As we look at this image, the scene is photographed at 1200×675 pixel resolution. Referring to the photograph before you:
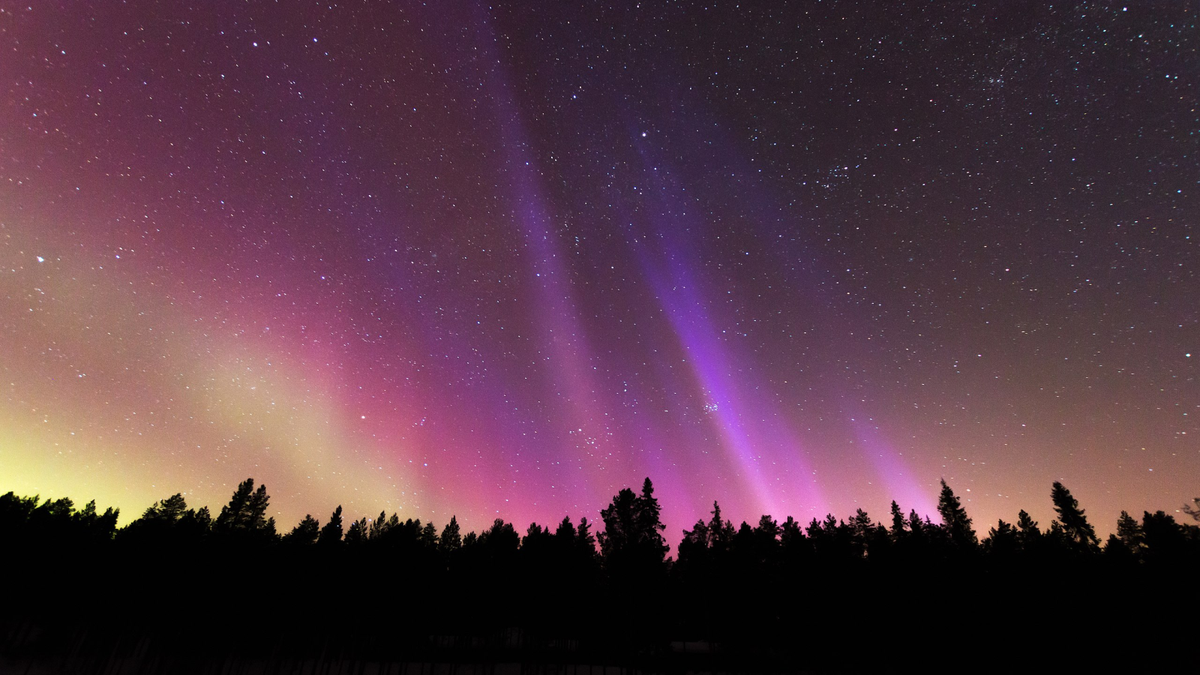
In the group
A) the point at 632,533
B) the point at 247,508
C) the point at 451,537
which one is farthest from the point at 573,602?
the point at 247,508

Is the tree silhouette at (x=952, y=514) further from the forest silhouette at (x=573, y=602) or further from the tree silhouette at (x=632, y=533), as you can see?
the tree silhouette at (x=632, y=533)

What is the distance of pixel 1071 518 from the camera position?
3007 inches

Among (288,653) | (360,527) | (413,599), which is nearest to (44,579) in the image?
(288,653)

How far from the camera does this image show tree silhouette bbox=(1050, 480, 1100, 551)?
244ft

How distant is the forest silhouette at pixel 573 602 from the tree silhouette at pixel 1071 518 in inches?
772

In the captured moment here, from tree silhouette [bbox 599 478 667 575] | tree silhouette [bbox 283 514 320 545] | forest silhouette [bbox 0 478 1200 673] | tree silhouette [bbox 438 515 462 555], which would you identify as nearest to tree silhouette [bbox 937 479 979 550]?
forest silhouette [bbox 0 478 1200 673]

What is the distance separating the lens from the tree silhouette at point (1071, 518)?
74500 mm

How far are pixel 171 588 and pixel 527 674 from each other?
34.2 meters

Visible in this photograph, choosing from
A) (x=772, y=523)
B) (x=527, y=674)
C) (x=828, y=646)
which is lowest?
(x=527, y=674)

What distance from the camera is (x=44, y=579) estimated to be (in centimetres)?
4503

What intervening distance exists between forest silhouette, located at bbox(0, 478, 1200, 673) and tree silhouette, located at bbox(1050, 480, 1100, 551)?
19602 mm

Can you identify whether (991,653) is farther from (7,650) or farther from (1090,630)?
(7,650)

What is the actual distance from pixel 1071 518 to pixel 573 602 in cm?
7744

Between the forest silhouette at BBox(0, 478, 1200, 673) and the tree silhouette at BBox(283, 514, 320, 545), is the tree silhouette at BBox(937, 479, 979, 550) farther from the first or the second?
the tree silhouette at BBox(283, 514, 320, 545)
